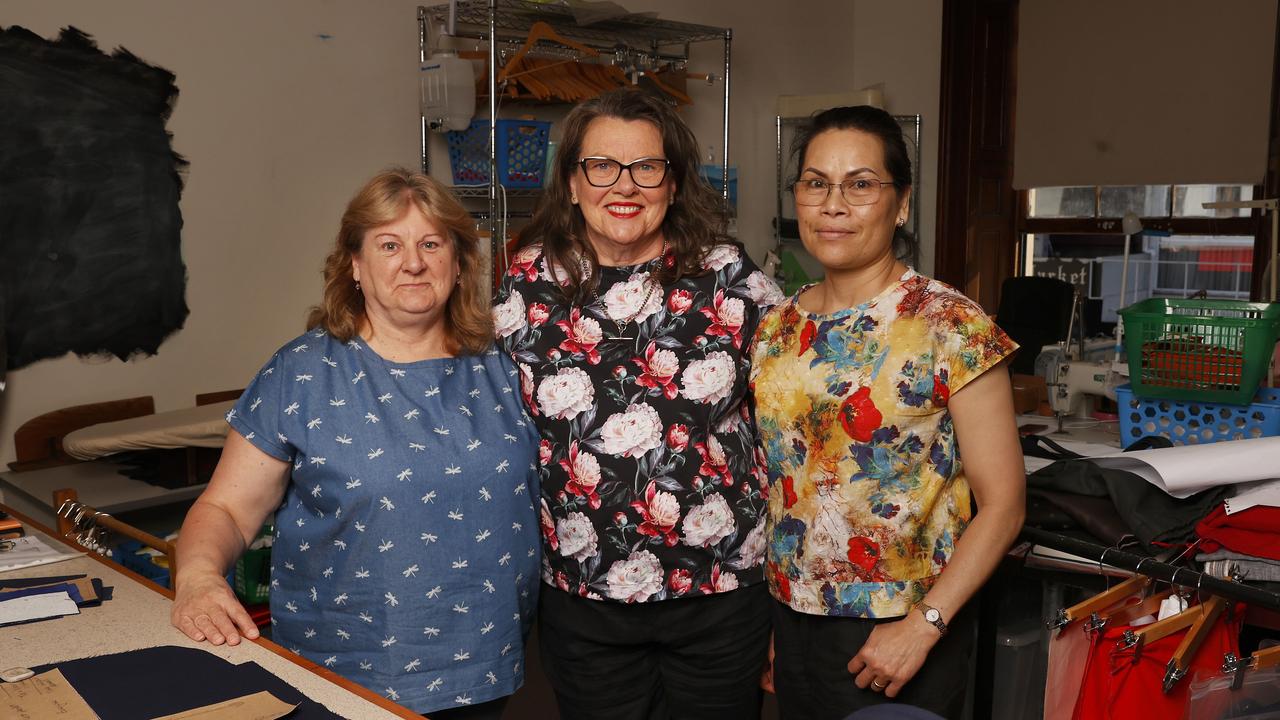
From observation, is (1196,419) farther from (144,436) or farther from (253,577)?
(144,436)

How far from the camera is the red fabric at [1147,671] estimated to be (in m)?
1.96

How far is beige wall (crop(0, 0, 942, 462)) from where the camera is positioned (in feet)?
10.6

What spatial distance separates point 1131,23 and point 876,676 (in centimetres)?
539

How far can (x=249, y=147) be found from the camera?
3.58m

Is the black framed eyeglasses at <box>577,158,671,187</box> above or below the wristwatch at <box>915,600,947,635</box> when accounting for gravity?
above

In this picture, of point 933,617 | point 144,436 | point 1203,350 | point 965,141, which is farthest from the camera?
point 965,141

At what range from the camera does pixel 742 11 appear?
18.0ft

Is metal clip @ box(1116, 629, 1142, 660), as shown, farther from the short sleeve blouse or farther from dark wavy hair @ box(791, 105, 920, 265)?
the short sleeve blouse

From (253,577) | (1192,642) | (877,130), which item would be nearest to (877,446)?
(877,130)

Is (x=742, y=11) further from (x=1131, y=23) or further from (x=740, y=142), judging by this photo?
(x=1131, y=23)

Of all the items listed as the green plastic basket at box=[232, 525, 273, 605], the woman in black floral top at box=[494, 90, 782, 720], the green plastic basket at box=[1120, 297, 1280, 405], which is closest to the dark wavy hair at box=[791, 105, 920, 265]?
the woman in black floral top at box=[494, 90, 782, 720]

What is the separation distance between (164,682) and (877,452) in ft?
3.46

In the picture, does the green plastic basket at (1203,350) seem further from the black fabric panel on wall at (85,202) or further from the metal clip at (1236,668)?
the black fabric panel on wall at (85,202)

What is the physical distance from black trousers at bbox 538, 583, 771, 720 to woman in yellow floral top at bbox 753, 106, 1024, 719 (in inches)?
4.6
